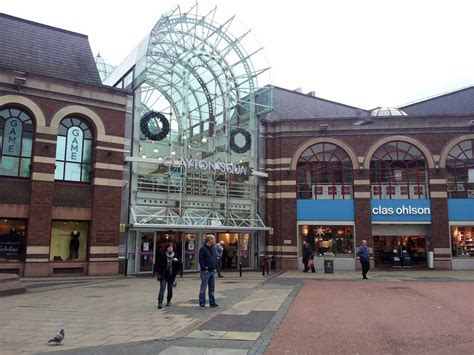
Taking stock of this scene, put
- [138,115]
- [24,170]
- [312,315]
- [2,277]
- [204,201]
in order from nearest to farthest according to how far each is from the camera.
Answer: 1. [312,315]
2. [2,277]
3. [24,170]
4. [138,115]
5. [204,201]

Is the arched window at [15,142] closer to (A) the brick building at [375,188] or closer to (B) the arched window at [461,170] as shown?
(A) the brick building at [375,188]

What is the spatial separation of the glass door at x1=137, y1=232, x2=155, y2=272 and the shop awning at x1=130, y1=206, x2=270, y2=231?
3.41ft

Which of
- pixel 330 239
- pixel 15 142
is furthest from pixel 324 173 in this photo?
pixel 15 142

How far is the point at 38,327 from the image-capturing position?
9094mm

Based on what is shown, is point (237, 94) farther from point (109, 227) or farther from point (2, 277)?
point (2, 277)

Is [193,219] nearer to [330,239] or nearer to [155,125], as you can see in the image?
[155,125]

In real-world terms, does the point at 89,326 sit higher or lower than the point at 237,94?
lower

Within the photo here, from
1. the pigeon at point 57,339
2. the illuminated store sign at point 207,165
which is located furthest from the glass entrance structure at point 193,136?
the pigeon at point 57,339

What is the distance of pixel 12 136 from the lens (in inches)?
809

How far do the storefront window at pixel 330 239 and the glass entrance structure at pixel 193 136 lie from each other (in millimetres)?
2947

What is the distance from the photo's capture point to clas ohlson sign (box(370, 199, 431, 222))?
26016 mm

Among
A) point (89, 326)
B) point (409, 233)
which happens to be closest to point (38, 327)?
point (89, 326)

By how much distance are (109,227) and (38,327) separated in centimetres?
1297

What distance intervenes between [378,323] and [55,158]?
56.0ft
